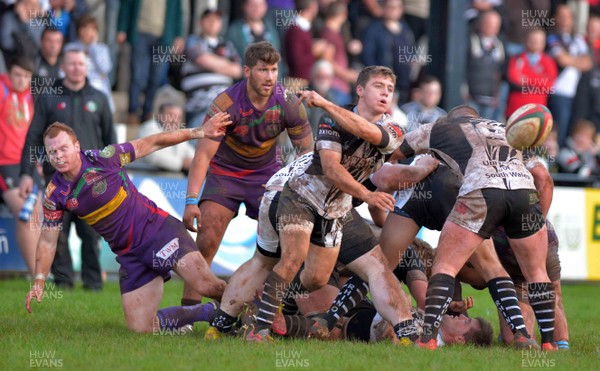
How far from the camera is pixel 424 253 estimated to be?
10.6 metres

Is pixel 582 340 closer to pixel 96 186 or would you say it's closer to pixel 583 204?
pixel 96 186

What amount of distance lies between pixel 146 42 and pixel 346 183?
8.49m

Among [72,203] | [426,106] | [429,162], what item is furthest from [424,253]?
[426,106]

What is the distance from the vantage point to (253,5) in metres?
15.8

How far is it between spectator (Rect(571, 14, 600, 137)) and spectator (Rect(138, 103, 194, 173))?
26.5ft

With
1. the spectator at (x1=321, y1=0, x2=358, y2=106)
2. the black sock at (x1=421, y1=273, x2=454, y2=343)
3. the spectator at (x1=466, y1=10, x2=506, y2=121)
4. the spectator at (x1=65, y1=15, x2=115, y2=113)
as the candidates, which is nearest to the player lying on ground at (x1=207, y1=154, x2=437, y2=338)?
the black sock at (x1=421, y1=273, x2=454, y2=343)

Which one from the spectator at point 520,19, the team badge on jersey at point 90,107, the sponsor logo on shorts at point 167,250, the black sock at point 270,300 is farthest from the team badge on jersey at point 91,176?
the spectator at point 520,19

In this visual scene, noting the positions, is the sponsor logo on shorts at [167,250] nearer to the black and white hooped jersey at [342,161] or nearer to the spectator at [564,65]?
the black and white hooped jersey at [342,161]

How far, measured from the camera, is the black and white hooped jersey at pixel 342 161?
28.3 feet

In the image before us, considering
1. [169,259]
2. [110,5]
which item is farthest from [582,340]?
[110,5]

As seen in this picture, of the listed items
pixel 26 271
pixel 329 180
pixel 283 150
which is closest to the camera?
pixel 329 180

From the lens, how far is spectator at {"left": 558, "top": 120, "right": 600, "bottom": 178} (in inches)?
714

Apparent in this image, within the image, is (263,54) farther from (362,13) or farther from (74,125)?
(362,13)

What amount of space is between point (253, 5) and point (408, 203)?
678 cm
